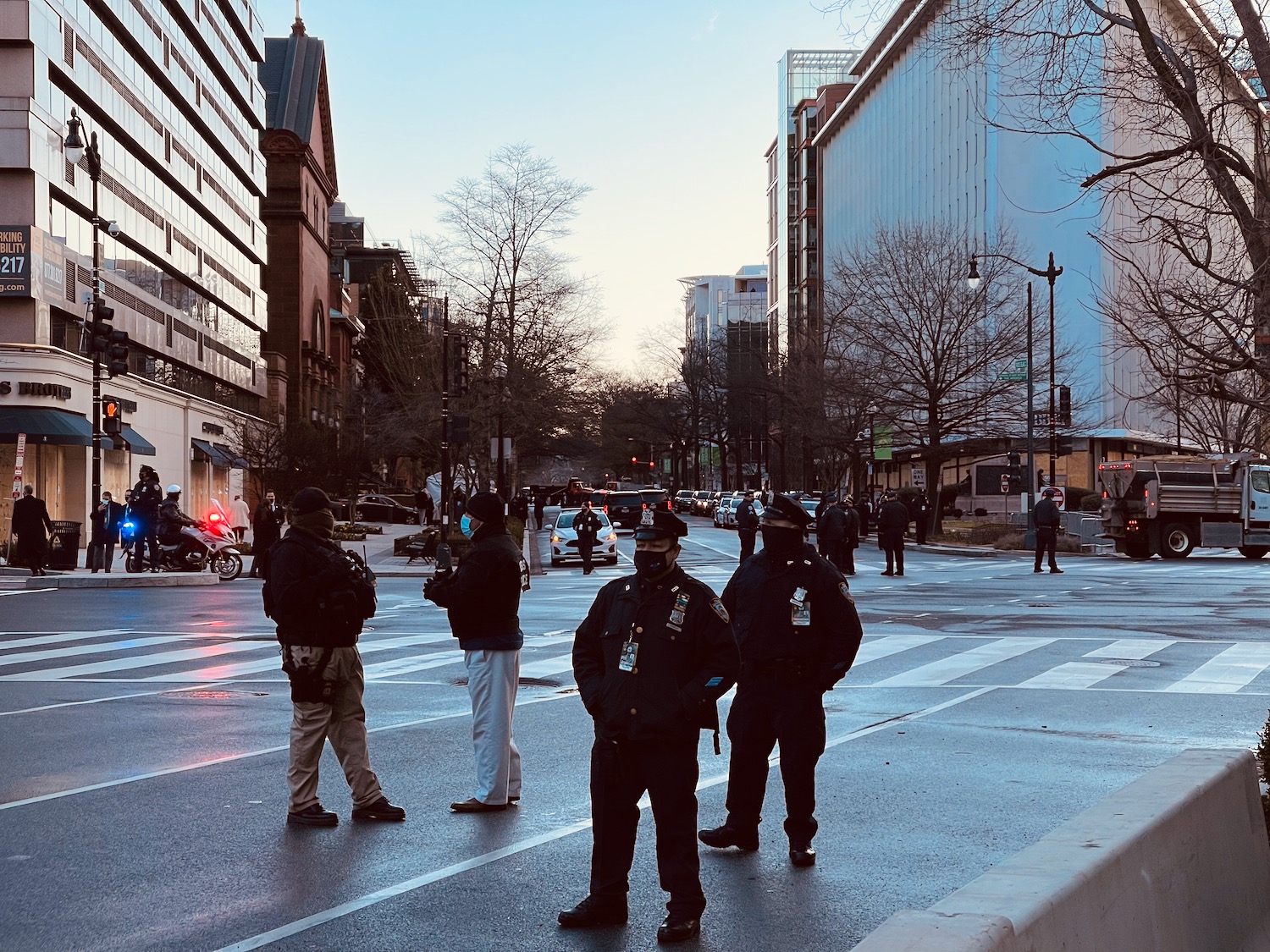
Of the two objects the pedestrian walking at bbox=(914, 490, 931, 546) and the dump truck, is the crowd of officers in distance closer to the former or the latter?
the dump truck

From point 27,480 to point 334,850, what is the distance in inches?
1488

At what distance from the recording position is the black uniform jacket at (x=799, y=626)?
7.18 m

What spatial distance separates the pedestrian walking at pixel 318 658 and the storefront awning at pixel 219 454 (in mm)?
52071

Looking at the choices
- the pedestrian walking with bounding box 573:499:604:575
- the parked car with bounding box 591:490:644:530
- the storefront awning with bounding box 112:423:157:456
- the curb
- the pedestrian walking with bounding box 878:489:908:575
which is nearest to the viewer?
the curb

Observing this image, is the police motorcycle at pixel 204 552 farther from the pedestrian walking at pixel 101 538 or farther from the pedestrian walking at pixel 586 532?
the pedestrian walking at pixel 586 532

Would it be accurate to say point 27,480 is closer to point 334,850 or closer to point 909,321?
point 909,321

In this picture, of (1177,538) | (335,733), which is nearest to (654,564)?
(335,733)

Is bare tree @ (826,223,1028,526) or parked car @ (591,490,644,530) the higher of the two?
bare tree @ (826,223,1028,526)

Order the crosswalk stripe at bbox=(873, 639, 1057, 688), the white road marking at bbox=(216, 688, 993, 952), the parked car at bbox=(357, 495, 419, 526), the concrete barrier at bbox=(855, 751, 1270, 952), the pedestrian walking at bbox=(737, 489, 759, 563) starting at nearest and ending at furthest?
the concrete barrier at bbox=(855, 751, 1270, 952) → the white road marking at bbox=(216, 688, 993, 952) → the crosswalk stripe at bbox=(873, 639, 1057, 688) → the pedestrian walking at bbox=(737, 489, 759, 563) → the parked car at bbox=(357, 495, 419, 526)

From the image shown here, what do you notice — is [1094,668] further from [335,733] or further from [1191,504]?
[1191,504]

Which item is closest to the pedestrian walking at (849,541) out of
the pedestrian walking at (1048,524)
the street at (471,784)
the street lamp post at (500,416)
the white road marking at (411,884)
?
the pedestrian walking at (1048,524)

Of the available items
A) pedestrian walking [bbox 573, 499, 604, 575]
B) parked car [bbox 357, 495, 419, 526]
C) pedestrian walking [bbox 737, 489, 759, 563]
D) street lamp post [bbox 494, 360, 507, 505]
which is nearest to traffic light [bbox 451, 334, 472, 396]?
→ street lamp post [bbox 494, 360, 507, 505]

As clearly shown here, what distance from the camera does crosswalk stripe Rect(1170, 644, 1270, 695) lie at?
1362cm

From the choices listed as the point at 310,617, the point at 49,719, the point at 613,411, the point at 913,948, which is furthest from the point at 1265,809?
the point at 613,411
